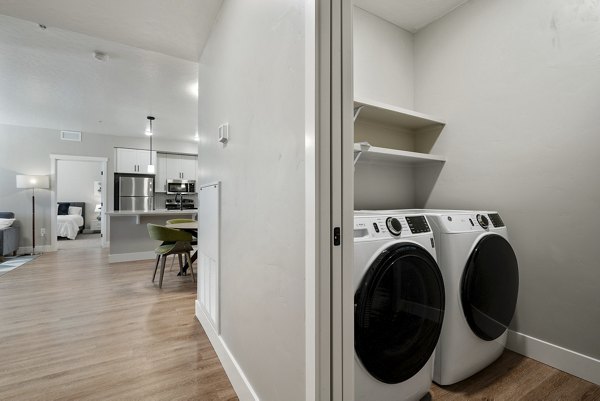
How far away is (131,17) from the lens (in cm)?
203

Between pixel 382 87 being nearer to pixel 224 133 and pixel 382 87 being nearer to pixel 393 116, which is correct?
pixel 393 116

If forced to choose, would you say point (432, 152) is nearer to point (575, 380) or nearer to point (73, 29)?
point (575, 380)

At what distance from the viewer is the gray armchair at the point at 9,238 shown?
4.85 metres

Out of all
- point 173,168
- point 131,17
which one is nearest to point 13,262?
point 173,168

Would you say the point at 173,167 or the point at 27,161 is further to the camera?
the point at 173,167

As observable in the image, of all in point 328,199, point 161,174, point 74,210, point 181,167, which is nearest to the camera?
point 328,199

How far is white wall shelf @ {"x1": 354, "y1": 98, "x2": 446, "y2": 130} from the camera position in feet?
6.11

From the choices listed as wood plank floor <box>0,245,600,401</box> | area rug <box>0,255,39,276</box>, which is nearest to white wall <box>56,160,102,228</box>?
area rug <box>0,255,39,276</box>

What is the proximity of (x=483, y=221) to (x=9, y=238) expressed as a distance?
23.7ft

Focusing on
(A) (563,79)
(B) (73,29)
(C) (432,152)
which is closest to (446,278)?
(C) (432,152)

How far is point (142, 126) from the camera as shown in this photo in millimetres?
5734

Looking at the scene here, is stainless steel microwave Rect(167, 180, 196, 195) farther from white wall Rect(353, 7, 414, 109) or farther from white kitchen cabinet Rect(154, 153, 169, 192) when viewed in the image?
white wall Rect(353, 7, 414, 109)

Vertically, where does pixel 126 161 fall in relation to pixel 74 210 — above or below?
above

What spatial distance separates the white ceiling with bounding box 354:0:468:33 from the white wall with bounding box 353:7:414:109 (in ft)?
0.16
